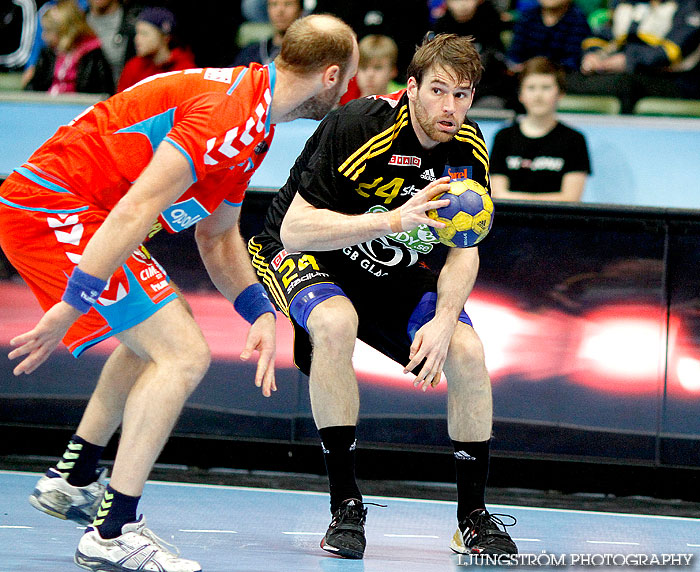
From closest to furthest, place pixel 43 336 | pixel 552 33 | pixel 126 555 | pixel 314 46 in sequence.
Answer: pixel 43 336 → pixel 126 555 → pixel 314 46 → pixel 552 33

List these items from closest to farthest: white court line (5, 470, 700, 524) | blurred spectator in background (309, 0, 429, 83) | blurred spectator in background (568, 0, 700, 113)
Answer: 1. white court line (5, 470, 700, 524)
2. blurred spectator in background (568, 0, 700, 113)
3. blurred spectator in background (309, 0, 429, 83)

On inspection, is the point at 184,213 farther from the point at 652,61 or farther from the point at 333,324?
the point at 652,61

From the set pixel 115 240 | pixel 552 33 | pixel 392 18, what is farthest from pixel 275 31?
pixel 115 240

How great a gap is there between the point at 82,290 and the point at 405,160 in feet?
4.43

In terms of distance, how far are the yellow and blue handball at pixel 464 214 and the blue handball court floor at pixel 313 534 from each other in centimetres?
116

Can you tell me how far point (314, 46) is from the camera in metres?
3.30

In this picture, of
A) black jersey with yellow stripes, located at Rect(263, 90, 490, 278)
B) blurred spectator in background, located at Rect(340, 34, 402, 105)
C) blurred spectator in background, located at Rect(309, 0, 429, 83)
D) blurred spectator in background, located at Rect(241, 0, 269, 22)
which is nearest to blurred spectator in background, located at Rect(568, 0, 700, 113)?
blurred spectator in background, located at Rect(309, 0, 429, 83)

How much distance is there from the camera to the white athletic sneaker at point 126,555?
3039 millimetres

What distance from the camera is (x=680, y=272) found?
470 centimetres

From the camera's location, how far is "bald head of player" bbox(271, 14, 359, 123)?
10.9 feet

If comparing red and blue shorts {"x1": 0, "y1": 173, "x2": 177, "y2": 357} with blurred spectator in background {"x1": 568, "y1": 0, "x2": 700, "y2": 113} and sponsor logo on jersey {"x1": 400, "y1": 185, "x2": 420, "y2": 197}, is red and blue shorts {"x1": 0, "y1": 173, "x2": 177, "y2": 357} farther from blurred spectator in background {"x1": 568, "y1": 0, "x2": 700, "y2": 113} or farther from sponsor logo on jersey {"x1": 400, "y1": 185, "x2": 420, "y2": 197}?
blurred spectator in background {"x1": 568, "y1": 0, "x2": 700, "y2": 113}

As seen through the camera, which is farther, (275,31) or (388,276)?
(275,31)

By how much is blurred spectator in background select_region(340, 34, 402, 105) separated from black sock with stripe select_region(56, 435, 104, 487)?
350cm

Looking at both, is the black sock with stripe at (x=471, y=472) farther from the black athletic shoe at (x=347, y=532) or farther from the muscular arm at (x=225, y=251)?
the muscular arm at (x=225, y=251)
